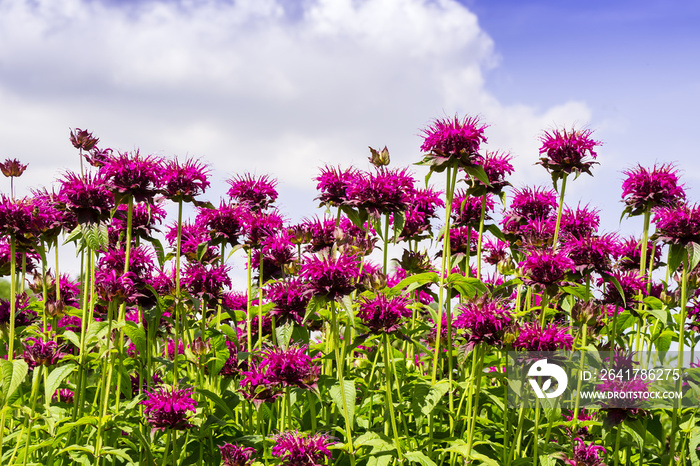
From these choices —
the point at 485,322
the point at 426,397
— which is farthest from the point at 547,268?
the point at 426,397

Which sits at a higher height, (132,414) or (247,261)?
(247,261)

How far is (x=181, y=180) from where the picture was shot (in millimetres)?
4777

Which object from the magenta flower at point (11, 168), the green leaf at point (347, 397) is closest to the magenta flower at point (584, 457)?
the green leaf at point (347, 397)

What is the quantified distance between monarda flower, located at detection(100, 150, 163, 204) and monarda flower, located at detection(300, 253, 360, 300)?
1.35 m

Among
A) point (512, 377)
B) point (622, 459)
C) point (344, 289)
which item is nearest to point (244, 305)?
point (344, 289)

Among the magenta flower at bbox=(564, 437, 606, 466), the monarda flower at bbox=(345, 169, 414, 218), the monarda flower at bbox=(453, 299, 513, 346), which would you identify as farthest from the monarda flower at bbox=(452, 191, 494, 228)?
the magenta flower at bbox=(564, 437, 606, 466)

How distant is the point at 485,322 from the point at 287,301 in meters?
1.50

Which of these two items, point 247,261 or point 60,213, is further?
point 247,261

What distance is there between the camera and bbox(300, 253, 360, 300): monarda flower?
12.7ft

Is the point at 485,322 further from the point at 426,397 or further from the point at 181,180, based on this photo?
the point at 181,180

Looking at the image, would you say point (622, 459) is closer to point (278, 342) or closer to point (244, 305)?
point (278, 342)

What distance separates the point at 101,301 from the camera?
15.3ft

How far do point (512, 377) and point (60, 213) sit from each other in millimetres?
3487

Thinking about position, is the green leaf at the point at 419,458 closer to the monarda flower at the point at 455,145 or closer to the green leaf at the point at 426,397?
the green leaf at the point at 426,397
